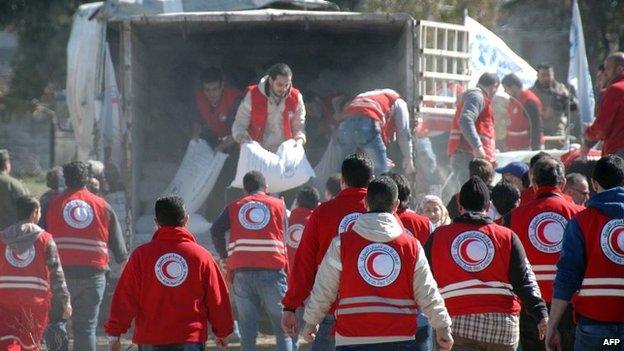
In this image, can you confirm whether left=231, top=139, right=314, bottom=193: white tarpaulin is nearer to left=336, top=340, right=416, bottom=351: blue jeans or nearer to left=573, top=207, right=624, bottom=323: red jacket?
left=336, top=340, right=416, bottom=351: blue jeans

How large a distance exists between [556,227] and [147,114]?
688 centimetres

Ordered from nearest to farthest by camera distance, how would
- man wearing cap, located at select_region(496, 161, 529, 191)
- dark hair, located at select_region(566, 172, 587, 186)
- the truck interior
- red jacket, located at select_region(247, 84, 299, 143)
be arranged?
dark hair, located at select_region(566, 172, 587, 186), man wearing cap, located at select_region(496, 161, 529, 191), red jacket, located at select_region(247, 84, 299, 143), the truck interior

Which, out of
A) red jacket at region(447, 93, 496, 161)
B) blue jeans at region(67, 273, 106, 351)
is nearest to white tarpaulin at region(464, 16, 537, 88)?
red jacket at region(447, 93, 496, 161)

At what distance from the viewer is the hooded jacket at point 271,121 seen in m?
13.1

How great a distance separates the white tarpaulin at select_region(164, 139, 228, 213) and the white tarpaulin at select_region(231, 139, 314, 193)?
0.54m

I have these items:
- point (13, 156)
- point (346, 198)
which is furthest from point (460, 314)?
point (13, 156)

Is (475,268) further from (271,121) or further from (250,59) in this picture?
(250,59)

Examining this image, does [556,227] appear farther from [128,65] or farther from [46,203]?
[128,65]

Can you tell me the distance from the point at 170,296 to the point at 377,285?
4.42 feet

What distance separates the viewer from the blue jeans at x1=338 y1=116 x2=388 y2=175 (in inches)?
496

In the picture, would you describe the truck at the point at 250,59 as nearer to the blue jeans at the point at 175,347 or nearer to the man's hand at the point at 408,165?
the man's hand at the point at 408,165

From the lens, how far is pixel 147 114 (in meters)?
14.4

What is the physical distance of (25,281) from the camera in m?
10.2

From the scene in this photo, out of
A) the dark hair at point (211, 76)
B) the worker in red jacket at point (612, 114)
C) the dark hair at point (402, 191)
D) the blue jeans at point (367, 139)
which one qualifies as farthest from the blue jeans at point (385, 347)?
the dark hair at point (211, 76)
